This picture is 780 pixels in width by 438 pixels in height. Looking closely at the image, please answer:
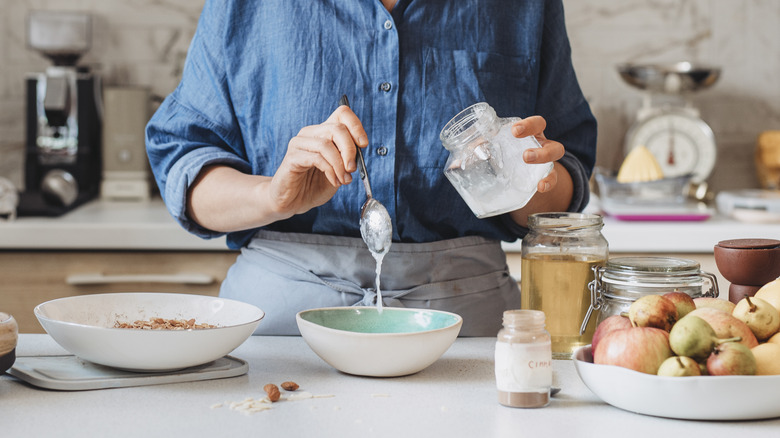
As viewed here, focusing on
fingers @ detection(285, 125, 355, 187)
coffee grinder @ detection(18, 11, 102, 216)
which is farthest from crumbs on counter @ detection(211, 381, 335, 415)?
coffee grinder @ detection(18, 11, 102, 216)

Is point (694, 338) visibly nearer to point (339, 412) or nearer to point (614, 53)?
point (339, 412)

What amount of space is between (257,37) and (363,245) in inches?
14.1

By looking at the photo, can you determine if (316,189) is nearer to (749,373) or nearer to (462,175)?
(462,175)

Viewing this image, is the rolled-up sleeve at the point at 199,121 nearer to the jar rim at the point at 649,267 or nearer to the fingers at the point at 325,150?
the fingers at the point at 325,150

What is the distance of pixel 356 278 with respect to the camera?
4.25ft

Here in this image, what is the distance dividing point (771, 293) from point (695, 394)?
0.58ft

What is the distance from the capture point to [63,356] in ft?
3.42

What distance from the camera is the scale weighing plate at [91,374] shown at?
93 centimetres

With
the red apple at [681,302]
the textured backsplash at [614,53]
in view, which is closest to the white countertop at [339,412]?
the red apple at [681,302]

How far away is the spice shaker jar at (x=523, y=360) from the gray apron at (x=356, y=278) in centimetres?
42

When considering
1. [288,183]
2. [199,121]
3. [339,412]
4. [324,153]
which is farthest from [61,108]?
[339,412]

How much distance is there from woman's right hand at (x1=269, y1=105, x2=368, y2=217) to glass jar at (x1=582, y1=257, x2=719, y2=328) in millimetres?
316

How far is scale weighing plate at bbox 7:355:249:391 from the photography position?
3.05ft

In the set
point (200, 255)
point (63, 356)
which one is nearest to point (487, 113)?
point (63, 356)
